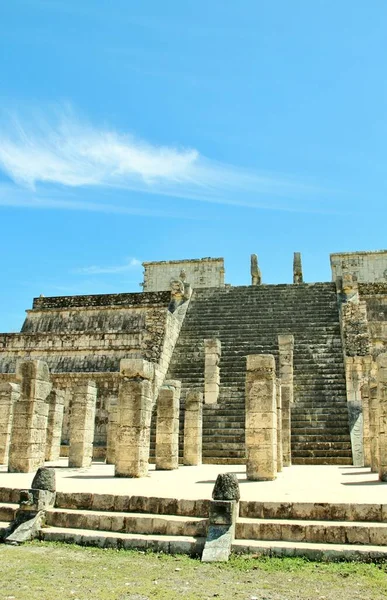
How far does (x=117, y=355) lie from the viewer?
76.7 feet

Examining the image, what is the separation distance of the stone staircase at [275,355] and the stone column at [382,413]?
5147 mm

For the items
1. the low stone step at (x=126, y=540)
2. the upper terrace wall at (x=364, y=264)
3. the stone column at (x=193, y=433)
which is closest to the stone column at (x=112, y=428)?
the stone column at (x=193, y=433)

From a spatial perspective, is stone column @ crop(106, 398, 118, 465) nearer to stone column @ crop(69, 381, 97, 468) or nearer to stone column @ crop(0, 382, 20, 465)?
stone column @ crop(69, 381, 97, 468)

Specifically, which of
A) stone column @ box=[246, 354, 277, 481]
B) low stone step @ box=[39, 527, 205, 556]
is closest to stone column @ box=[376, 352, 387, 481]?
stone column @ box=[246, 354, 277, 481]

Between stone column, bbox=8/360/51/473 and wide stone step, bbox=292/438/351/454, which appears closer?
stone column, bbox=8/360/51/473

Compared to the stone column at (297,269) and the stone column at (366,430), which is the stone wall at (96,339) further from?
the stone column at (297,269)

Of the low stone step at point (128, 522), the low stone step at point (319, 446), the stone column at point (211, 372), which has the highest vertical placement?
the stone column at point (211, 372)

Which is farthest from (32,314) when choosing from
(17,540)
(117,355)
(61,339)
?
(17,540)

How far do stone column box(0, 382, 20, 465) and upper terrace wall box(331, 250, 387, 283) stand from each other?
2043cm

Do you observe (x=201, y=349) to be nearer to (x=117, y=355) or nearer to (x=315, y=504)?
(x=117, y=355)

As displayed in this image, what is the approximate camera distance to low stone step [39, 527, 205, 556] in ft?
22.3

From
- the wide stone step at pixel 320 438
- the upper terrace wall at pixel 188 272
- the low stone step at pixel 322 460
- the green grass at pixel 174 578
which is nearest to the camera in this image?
the green grass at pixel 174 578

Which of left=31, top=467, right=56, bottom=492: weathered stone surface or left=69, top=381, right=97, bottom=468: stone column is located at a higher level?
left=69, top=381, right=97, bottom=468: stone column

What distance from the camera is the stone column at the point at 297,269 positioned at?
30.6m
